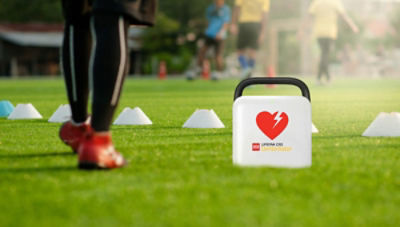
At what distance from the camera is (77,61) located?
2.70 m

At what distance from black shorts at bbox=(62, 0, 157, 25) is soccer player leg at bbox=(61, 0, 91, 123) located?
0.03 metres

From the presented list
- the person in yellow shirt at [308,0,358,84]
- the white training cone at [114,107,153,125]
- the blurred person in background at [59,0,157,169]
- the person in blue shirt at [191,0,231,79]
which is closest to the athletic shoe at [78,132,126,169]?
the blurred person in background at [59,0,157,169]

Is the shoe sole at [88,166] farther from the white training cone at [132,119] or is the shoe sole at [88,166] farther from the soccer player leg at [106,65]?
the white training cone at [132,119]

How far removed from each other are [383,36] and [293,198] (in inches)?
1519

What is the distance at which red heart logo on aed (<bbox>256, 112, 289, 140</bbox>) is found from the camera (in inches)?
91.9

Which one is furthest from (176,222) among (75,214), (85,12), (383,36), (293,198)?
(383,36)

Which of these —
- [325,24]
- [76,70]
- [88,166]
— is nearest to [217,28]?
[325,24]

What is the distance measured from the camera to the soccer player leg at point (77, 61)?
8.77 feet

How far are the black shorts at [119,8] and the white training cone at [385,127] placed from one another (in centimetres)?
151

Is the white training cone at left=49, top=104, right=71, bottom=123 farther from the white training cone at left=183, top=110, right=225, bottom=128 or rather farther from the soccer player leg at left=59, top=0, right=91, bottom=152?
the soccer player leg at left=59, top=0, right=91, bottom=152

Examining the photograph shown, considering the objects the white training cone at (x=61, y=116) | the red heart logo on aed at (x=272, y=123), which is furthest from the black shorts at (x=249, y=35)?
the red heart logo on aed at (x=272, y=123)

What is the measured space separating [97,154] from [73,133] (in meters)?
0.57

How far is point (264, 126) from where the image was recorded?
7.68 ft

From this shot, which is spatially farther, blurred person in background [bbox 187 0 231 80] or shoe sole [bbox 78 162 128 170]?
blurred person in background [bbox 187 0 231 80]
